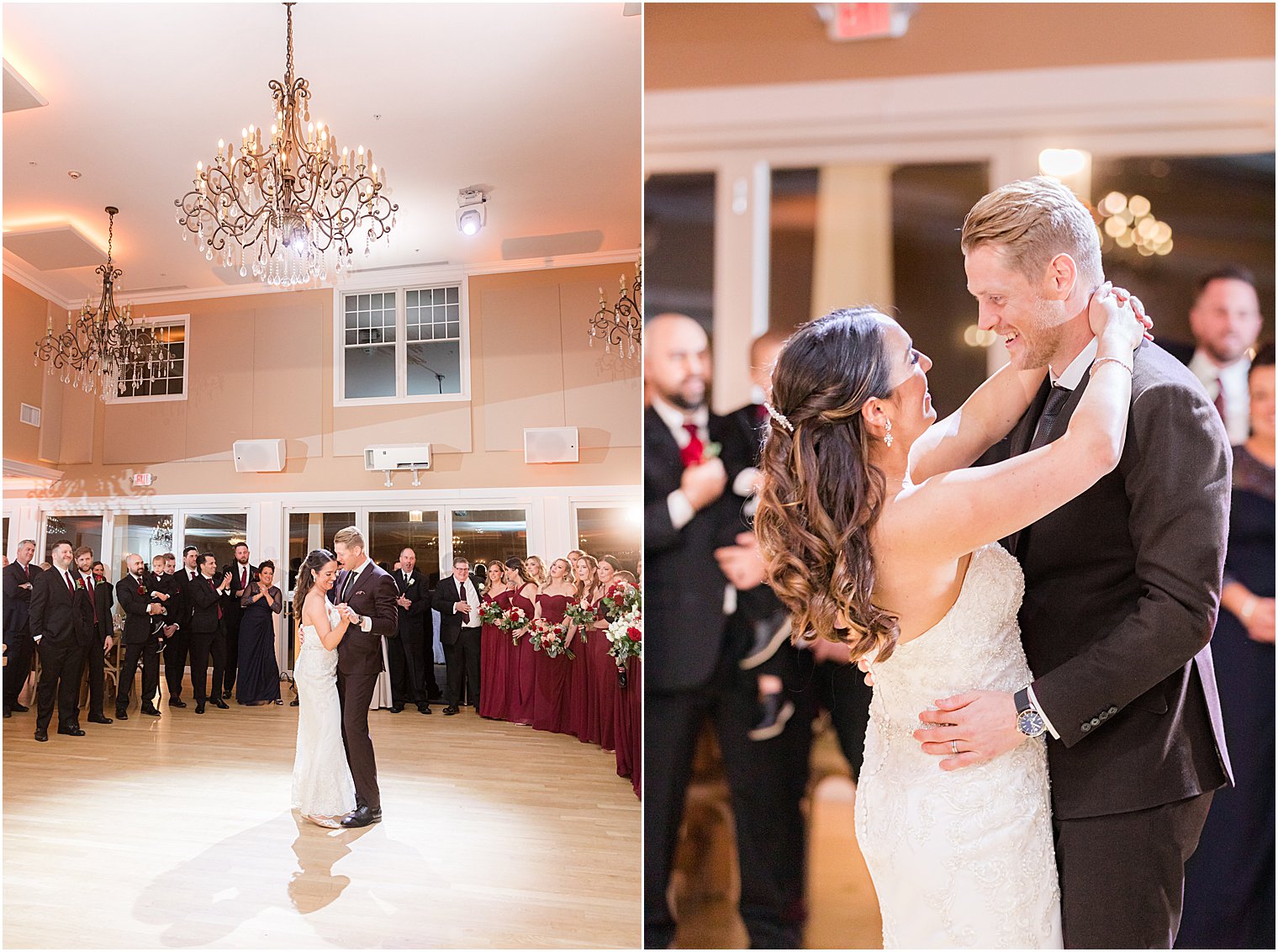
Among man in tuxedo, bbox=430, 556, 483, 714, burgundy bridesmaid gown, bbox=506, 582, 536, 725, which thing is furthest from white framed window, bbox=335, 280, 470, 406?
burgundy bridesmaid gown, bbox=506, 582, 536, 725

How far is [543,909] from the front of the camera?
3.74m

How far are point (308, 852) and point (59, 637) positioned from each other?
465cm

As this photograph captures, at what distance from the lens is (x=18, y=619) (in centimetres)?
814

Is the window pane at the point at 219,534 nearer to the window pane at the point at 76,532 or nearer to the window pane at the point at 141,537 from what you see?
the window pane at the point at 141,537

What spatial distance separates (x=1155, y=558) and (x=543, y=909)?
3.01 m

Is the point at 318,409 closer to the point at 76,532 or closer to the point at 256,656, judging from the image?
the point at 256,656

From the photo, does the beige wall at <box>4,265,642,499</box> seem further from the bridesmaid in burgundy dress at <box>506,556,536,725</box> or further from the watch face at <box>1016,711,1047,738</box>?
the watch face at <box>1016,711,1047,738</box>

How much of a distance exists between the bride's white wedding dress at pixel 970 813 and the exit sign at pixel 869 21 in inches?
55.1

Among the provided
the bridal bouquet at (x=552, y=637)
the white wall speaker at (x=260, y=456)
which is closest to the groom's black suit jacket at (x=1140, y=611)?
the bridal bouquet at (x=552, y=637)

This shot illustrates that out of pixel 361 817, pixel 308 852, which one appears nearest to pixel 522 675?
pixel 361 817

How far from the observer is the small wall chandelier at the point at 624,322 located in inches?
328

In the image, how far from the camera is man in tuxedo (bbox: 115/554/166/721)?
27.8 ft

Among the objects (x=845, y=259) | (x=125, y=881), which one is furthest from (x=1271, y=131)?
(x=125, y=881)

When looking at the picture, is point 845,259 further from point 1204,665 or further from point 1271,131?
point 1204,665
